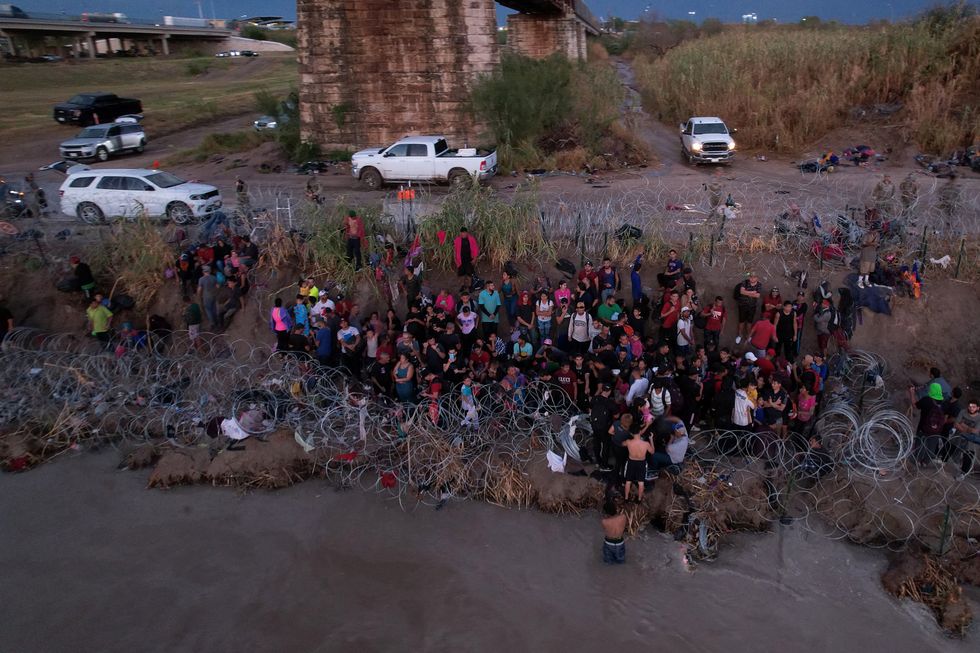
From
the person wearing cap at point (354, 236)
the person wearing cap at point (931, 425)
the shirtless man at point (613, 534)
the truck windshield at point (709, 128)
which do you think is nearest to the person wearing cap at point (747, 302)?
the person wearing cap at point (931, 425)

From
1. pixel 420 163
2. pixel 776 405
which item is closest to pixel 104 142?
pixel 420 163

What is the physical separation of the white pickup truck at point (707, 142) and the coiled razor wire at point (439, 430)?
12469mm

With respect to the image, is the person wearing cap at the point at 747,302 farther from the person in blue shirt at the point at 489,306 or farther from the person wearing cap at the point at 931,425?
the person in blue shirt at the point at 489,306

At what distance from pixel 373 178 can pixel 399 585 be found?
15.3 metres

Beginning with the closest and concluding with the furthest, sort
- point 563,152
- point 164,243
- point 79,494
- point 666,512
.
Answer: point 666,512 < point 79,494 < point 164,243 < point 563,152

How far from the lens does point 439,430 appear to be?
927 centimetres

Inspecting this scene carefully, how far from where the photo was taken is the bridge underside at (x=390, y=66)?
2378 cm

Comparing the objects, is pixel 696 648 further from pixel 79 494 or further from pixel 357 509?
pixel 79 494

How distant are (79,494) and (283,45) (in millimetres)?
88608

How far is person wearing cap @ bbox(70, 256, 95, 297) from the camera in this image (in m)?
13.5

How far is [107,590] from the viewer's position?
26.5ft

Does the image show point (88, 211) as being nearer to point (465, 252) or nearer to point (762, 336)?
point (465, 252)

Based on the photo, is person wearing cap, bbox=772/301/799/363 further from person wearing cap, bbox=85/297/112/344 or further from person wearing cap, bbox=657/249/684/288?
person wearing cap, bbox=85/297/112/344

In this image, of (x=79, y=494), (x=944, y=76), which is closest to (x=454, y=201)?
(x=79, y=494)
